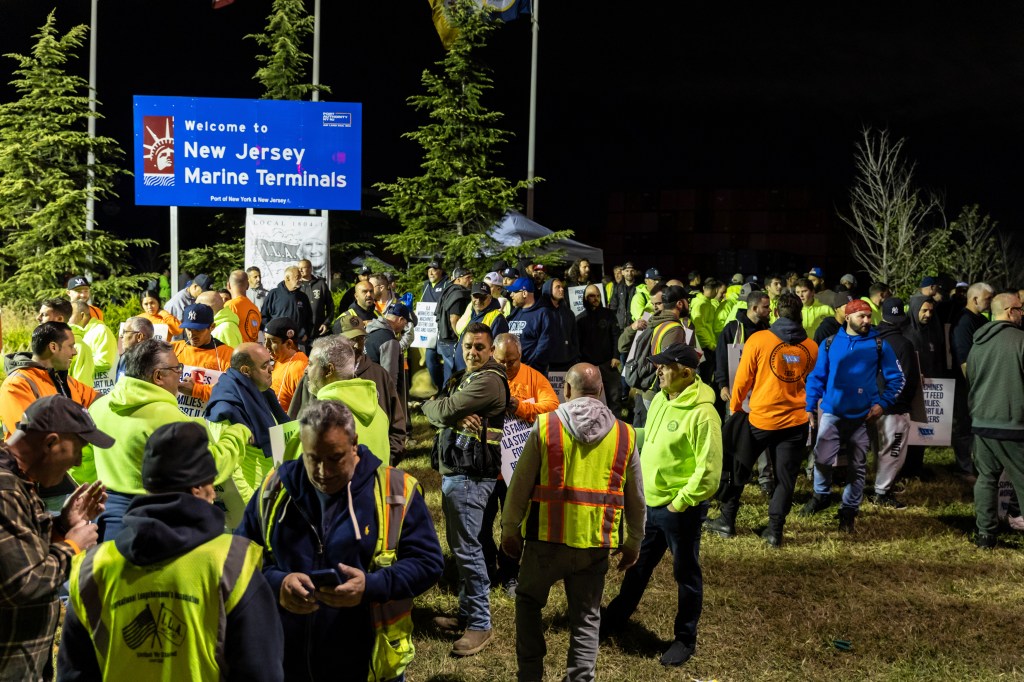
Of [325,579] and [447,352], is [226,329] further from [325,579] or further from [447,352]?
[325,579]

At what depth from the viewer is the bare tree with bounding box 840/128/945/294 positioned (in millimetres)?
29766

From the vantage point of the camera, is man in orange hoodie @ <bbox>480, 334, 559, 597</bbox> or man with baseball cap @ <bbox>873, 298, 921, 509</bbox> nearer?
man in orange hoodie @ <bbox>480, 334, 559, 597</bbox>

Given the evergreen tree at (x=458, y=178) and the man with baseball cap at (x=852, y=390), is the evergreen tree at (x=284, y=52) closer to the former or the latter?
the evergreen tree at (x=458, y=178)

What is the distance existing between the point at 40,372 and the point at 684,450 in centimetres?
419

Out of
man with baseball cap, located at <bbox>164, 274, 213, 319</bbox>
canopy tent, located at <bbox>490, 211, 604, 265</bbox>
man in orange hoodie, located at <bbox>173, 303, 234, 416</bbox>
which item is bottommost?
man in orange hoodie, located at <bbox>173, 303, 234, 416</bbox>

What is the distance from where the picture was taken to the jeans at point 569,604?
4703mm

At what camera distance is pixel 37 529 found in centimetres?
307

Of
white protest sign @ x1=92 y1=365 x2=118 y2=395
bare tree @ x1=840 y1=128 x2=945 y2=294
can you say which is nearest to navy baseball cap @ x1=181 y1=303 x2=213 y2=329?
white protest sign @ x1=92 y1=365 x2=118 y2=395

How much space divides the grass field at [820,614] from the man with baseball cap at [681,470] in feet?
1.30

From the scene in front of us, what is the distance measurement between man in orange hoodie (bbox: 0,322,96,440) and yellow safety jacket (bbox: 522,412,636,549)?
2.88m

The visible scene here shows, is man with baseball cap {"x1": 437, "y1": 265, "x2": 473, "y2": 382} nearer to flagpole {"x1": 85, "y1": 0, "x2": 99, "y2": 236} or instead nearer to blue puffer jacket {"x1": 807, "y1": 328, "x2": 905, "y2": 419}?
blue puffer jacket {"x1": 807, "y1": 328, "x2": 905, "y2": 419}

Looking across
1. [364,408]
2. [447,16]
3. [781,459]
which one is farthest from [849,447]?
[447,16]

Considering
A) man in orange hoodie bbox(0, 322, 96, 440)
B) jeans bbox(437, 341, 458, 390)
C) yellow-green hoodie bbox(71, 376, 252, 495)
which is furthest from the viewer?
jeans bbox(437, 341, 458, 390)

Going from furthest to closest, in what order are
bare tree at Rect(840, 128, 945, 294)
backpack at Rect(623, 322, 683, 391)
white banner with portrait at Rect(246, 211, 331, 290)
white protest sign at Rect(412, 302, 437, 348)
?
bare tree at Rect(840, 128, 945, 294)
white banner with portrait at Rect(246, 211, 331, 290)
white protest sign at Rect(412, 302, 437, 348)
backpack at Rect(623, 322, 683, 391)
